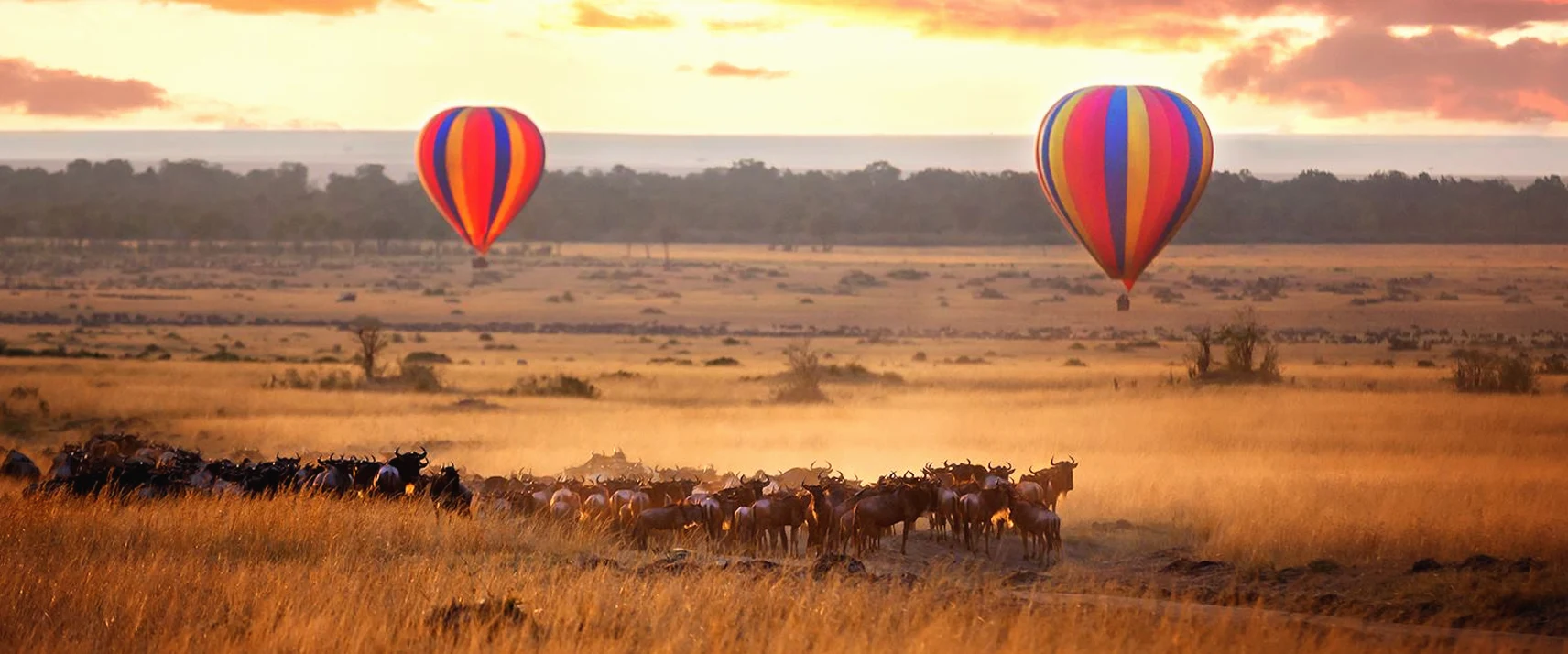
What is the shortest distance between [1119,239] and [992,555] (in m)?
20.2

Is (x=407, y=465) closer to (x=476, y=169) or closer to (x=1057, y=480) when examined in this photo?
(x=1057, y=480)

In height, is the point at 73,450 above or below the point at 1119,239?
below

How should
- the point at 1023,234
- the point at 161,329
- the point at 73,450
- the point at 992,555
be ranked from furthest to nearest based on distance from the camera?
the point at 1023,234 < the point at 161,329 < the point at 73,450 < the point at 992,555

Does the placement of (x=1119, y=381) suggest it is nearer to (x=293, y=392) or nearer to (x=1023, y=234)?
(x=293, y=392)

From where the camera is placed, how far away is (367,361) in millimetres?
49438

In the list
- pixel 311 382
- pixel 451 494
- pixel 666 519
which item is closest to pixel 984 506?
pixel 666 519

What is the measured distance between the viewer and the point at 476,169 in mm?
57188

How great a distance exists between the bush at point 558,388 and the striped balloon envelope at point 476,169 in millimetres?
9881

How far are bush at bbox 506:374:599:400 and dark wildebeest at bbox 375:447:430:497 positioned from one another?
23.7 m

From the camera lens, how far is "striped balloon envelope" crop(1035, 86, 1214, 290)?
3719 cm

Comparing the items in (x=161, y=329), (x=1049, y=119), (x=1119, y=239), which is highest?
(x=1049, y=119)

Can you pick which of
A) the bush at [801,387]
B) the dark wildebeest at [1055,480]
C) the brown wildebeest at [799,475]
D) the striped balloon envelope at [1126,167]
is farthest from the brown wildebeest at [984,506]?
the bush at [801,387]

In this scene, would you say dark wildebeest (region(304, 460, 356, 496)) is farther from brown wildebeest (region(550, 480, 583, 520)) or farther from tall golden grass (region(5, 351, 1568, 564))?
tall golden grass (region(5, 351, 1568, 564))

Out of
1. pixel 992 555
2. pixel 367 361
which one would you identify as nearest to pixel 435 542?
pixel 992 555
